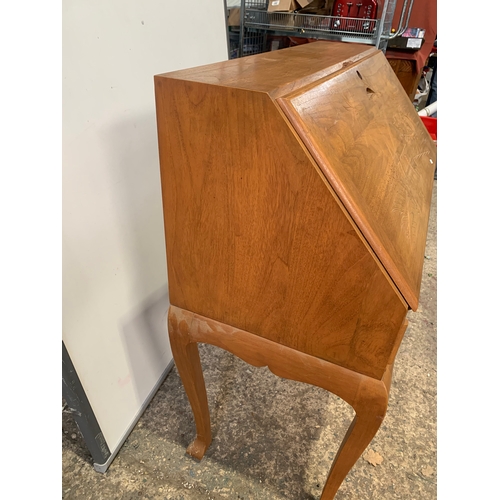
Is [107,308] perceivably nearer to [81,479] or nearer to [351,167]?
[81,479]

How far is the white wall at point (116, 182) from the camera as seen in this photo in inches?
30.6

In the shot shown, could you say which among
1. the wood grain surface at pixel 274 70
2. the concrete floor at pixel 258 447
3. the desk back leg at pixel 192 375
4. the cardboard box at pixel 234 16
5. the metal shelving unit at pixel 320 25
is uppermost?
the cardboard box at pixel 234 16

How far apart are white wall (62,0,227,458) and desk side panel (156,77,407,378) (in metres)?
0.23

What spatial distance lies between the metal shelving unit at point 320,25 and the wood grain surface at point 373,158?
4.33ft

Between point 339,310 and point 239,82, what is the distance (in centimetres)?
44

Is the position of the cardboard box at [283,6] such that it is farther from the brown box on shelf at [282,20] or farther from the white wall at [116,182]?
the white wall at [116,182]

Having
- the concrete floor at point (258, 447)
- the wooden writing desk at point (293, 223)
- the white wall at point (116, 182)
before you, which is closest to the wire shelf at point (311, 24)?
the white wall at point (116, 182)

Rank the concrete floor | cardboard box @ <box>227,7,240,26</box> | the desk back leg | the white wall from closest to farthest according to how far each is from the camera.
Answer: the white wall, the desk back leg, the concrete floor, cardboard box @ <box>227,7,240,26</box>

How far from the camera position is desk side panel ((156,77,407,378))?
58 centimetres

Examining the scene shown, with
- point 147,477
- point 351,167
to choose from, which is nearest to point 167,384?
point 147,477

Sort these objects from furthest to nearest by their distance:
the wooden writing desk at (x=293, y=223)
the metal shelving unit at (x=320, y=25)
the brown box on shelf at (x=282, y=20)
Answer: the brown box on shelf at (x=282, y=20)
the metal shelving unit at (x=320, y=25)
the wooden writing desk at (x=293, y=223)

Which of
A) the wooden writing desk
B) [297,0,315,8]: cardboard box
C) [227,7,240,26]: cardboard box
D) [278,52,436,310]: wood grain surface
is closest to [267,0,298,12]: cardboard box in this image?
[297,0,315,8]: cardboard box

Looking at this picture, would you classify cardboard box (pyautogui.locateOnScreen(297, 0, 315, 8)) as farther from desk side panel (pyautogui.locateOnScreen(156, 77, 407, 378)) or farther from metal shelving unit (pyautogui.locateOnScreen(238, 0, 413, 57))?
desk side panel (pyautogui.locateOnScreen(156, 77, 407, 378))

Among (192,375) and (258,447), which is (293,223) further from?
(258,447)
